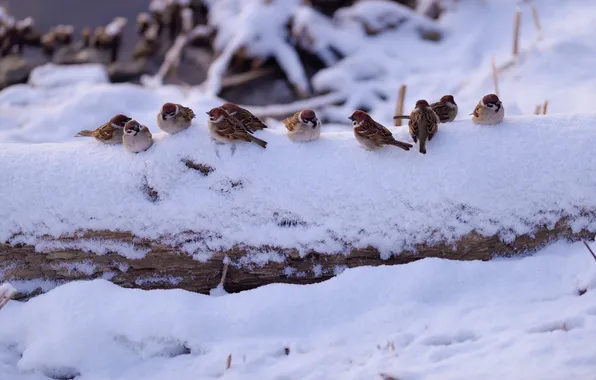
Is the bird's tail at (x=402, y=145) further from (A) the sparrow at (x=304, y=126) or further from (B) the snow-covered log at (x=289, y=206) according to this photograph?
(A) the sparrow at (x=304, y=126)

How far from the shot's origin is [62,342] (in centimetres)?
284

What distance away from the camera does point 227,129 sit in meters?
3.19

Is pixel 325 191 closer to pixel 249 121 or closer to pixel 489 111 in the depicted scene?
pixel 249 121

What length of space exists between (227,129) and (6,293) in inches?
59.0

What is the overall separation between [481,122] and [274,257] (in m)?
1.47

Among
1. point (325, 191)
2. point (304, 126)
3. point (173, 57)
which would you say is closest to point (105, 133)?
point (304, 126)

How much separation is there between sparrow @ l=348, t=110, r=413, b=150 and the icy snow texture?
72 mm

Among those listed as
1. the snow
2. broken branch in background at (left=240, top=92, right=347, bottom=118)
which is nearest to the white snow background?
the snow

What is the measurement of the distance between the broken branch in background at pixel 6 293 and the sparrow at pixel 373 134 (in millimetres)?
2108

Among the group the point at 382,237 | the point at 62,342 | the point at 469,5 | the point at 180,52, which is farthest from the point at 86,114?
the point at 469,5

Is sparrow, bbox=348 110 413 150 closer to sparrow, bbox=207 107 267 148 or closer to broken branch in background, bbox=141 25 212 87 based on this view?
sparrow, bbox=207 107 267 148

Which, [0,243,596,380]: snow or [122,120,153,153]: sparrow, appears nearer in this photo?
[0,243,596,380]: snow

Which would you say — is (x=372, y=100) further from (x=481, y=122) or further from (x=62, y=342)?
(x=62, y=342)

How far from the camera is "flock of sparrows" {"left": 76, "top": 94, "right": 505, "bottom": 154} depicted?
317 centimetres
